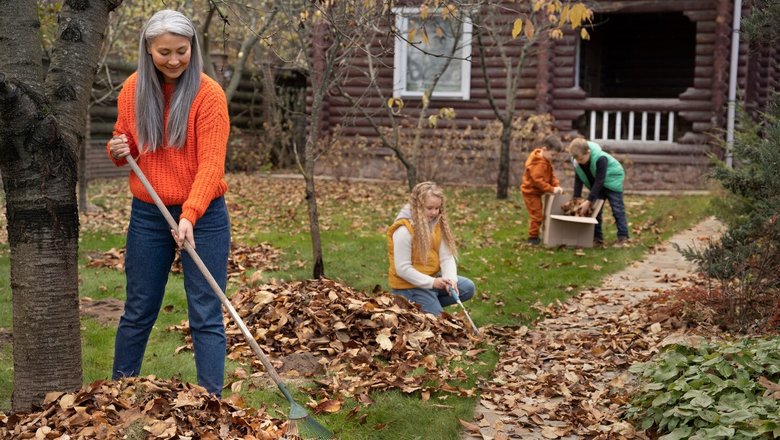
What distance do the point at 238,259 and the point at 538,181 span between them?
3595mm

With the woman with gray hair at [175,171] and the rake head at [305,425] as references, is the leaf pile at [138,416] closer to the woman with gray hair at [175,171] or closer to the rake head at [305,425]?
the rake head at [305,425]

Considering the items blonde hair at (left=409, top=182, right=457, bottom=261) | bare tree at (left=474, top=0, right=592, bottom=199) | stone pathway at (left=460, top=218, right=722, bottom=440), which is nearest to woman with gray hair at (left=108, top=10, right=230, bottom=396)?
stone pathway at (left=460, top=218, right=722, bottom=440)

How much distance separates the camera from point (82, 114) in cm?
404

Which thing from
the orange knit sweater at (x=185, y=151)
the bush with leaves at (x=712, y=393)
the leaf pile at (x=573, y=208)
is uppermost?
the orange knit sweater at (x=185, y=151)

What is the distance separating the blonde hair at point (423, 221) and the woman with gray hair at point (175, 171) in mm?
2217

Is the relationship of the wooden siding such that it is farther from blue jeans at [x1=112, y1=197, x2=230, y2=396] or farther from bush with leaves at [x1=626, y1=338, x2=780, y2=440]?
blue jeans at [x1=112, y1=197, x2=230, y2=396]

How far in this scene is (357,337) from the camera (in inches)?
235

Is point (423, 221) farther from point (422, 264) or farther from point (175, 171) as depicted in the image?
point (175, 171)

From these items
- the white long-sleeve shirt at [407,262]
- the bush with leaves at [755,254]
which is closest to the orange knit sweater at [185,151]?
the white long-sleeve shirt at [407,262]

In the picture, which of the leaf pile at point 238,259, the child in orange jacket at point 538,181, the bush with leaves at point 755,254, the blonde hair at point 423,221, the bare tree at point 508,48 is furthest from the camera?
the bare tree at point 508,48

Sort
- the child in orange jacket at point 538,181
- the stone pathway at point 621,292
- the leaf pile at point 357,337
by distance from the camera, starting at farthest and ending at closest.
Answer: the child in orange jacket at point 538,181 → the leaf pile at point 357,337 → the stone pathway at point 621,292

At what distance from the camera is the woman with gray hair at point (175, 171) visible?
3980mm

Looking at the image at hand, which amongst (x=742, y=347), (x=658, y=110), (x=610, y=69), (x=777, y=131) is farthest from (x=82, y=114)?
(x=610, y=69)

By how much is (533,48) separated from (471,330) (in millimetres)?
10895
